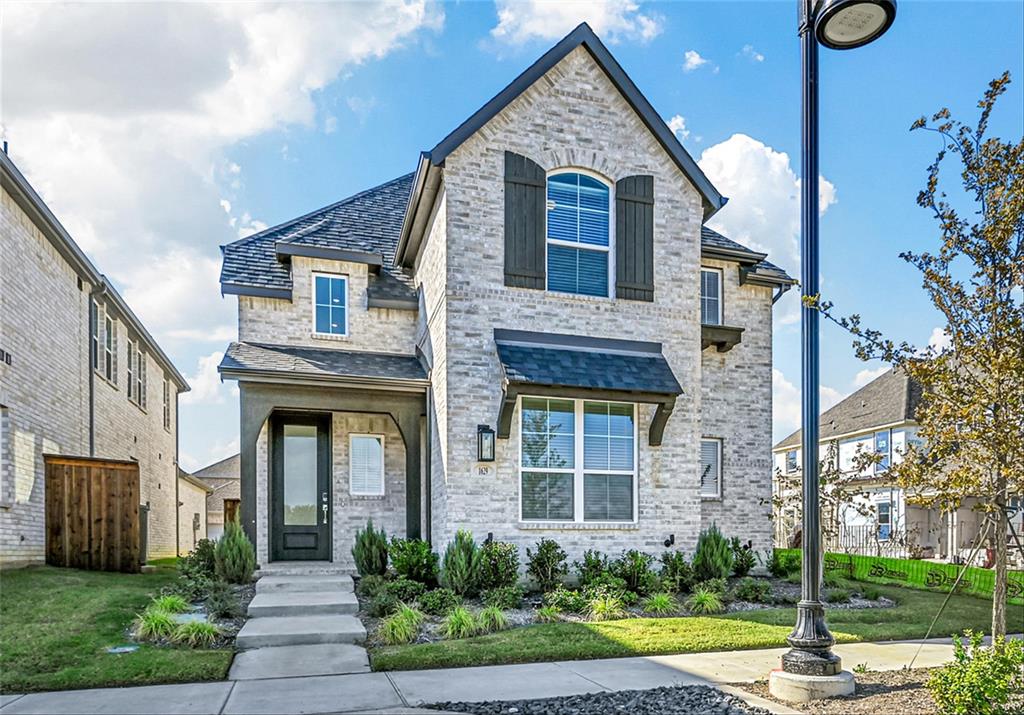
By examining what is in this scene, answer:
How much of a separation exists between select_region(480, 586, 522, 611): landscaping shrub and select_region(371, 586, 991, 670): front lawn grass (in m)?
1.05

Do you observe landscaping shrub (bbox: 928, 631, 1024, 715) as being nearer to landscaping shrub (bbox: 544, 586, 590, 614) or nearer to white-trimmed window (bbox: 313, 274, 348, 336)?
landscaping shrub (bbox: 544, 586, 590, 614)

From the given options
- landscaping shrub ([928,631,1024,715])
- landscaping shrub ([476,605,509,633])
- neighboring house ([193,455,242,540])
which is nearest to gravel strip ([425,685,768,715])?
landscaping shrub ([928,631,1024,715])

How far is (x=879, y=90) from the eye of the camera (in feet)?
28.9

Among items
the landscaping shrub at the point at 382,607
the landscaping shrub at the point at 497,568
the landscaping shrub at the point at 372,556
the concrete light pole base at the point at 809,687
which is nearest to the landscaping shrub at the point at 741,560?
the landscaping shrub at the point at 497,568

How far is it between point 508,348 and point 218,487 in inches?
1474

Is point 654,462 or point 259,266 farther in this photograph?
point 259,266

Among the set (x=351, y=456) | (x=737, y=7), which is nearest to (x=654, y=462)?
(x=351, y=456)

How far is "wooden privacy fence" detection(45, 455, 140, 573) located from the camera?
12.7 m

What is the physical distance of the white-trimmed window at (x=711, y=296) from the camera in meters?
15.0

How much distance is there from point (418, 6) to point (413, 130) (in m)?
3.25

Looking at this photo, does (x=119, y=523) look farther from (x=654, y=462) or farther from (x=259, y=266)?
(x=654, y=462)

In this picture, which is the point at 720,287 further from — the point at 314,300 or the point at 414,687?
the point at 414,687

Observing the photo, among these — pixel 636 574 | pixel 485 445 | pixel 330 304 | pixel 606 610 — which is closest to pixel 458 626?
pixel 606 610

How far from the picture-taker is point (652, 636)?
312 inches
